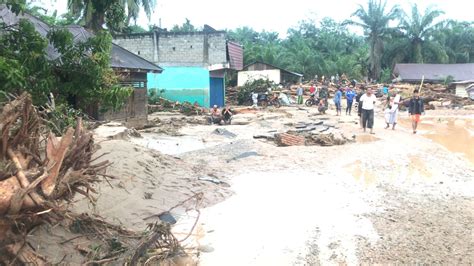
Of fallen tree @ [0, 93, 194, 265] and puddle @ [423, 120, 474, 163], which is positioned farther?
puddle @ [423, 120, 474, 163]

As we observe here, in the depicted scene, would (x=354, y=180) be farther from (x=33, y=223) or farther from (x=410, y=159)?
(x=33, y=223)

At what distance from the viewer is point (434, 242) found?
548 cm

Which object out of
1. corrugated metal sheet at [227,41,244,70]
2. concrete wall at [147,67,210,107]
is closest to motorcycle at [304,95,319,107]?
corrugated metal sheet at [227,41,244,70]

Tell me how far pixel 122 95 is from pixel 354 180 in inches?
182

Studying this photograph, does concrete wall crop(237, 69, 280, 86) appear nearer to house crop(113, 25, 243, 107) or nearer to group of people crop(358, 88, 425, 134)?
house crop(113, 25, 243, 107)

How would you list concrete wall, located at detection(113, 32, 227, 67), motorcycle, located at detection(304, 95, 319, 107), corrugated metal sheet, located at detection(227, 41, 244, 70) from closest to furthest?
concrete wall, located at detection(113, 32, 227, 67) → corrugated metal sheet, located at detection(227, 41, 244, 70) → motorcycle, located at detection(304, 95, 319, 107)

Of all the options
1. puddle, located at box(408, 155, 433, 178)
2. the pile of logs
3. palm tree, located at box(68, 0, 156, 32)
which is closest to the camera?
the pile of logs

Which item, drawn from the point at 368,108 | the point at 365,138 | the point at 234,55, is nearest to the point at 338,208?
the point at 365,138

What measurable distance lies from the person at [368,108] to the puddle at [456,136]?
7.22 ft

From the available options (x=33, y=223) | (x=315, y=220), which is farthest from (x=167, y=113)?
(x=33, y=223)

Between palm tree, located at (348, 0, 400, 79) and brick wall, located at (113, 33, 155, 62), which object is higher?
palm tree, located at (348, 0, 400, 79)

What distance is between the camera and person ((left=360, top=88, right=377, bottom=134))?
15734 millimetres

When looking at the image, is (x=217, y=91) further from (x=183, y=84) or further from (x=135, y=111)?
(x=135, y=111)

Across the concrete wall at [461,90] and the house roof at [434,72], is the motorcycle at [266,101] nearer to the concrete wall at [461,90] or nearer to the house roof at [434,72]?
the concrete wall at [461,90]
